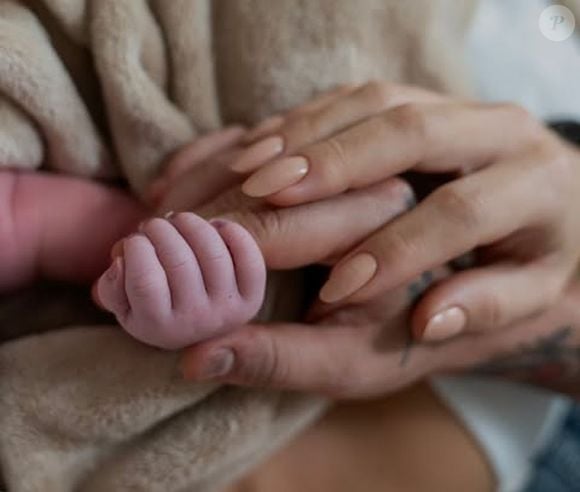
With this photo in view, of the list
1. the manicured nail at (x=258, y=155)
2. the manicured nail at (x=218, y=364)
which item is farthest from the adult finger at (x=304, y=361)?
the manicured nail at (x=258, y=155)

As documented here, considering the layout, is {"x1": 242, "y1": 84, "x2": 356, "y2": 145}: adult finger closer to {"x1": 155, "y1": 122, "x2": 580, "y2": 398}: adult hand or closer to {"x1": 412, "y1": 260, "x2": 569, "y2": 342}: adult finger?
{"x1": 155, "y1": 122, "x2": 580, "y2": 398}: adult hand

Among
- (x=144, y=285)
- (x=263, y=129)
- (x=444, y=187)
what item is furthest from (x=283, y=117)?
(x=144, y=285)

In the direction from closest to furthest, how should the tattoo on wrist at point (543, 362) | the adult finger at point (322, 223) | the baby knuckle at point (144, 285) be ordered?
the baby knuckle at point (144, 285), the adult finger at point (322, 223), the tattoo on wrist at point (543, 362)

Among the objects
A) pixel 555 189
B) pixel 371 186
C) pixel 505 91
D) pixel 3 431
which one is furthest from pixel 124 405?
pixel 505 91

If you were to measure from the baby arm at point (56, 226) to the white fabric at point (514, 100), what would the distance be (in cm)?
36

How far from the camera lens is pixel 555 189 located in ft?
2.27

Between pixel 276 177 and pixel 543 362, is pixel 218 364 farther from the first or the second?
pixel 543 362

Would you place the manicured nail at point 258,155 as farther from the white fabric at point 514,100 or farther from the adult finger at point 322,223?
the white fabric at point 514,100

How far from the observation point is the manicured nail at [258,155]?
62 cm

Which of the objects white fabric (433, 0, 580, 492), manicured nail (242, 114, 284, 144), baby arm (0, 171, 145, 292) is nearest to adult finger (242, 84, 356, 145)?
manicured nail (242, 114, 284, 144)

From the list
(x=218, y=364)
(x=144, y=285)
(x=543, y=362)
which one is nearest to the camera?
(x=144, y=285)

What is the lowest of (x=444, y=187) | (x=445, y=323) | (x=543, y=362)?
(x=543, y=362)

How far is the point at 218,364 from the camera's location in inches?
23.7

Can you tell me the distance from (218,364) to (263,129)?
179 millimetres
